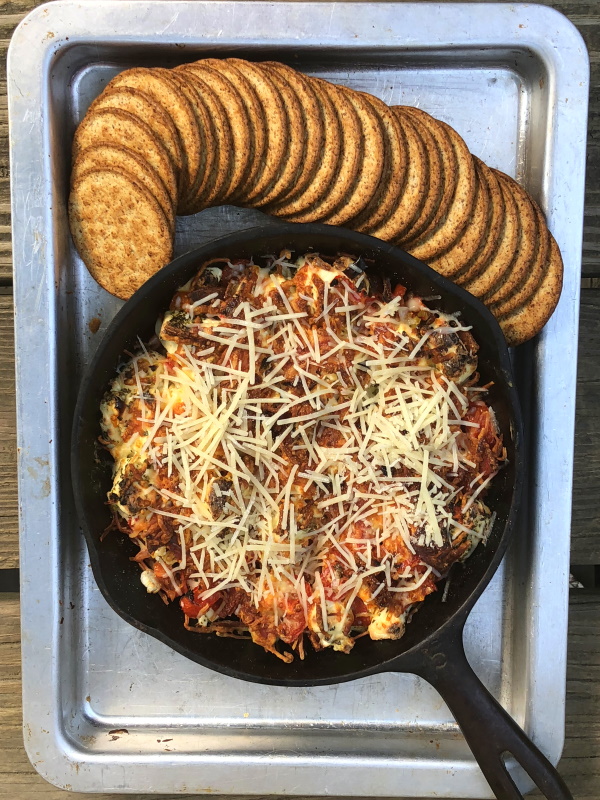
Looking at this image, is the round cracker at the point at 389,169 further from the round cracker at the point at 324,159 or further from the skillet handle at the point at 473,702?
the skillet handle at the point at 473,702

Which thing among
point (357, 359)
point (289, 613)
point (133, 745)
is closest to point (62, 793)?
point (133, 745)

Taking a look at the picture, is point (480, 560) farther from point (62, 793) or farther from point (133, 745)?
point (62, 793)

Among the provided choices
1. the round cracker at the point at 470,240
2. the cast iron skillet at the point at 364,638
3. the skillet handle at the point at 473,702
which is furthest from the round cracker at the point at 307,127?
the skillet handle at the point at 473,702

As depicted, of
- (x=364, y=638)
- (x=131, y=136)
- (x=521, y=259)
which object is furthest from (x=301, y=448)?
(x=131, y=136)

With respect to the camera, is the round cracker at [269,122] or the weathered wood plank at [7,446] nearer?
the round cracker at [269,122]

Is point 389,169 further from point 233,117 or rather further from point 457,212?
point 233,117

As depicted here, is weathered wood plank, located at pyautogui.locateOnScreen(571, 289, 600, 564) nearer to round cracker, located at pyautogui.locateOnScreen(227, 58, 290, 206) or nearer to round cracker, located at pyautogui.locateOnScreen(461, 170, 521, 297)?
round cracker, located at pyautogui.locateOnScreen(461, 170, 521, 297)

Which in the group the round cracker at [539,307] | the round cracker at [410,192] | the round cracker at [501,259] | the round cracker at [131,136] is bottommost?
the round cracker at [539,307]

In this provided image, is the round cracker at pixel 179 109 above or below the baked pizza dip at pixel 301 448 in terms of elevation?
above
